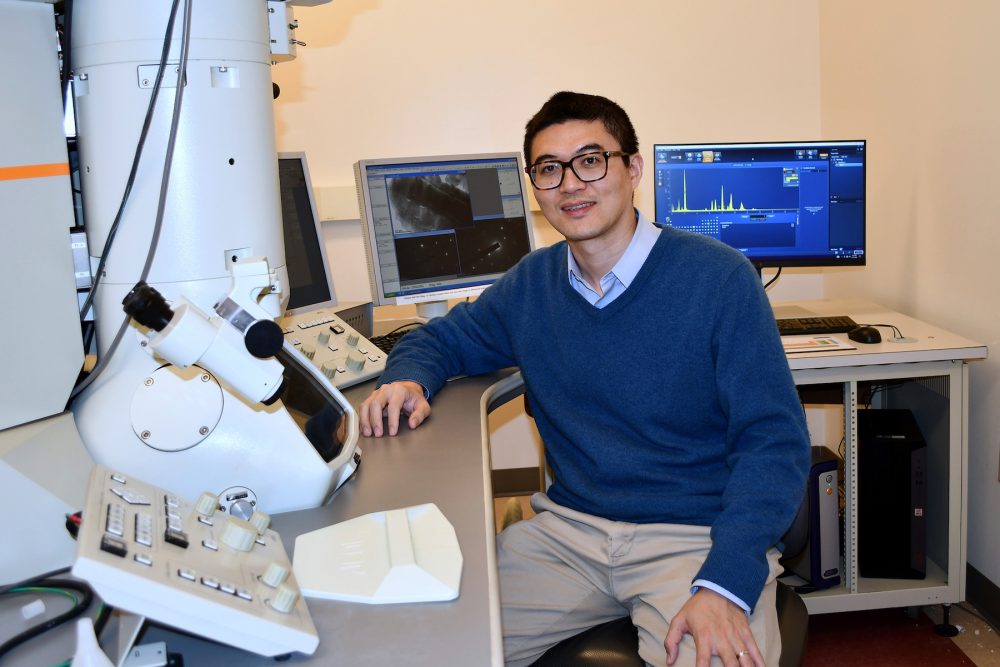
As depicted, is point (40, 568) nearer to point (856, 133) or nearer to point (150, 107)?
point (150, 107)

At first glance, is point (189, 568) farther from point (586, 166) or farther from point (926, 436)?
point (926, 436)

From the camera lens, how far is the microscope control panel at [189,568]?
0.74 metres

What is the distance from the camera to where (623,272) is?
1.59 m

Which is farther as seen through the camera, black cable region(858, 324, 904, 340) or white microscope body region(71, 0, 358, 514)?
black cable region(858, 324, 904, 340)

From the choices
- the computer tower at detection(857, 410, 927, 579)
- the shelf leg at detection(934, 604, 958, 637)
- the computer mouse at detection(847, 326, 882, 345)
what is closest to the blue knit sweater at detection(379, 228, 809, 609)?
the computer mouse at detection(847, 326, 882, 345)

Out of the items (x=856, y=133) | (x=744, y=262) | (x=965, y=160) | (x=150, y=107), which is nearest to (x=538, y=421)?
(x=744, y=262)

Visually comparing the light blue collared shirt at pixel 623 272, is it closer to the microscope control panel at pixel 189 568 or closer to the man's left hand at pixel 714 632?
the man's left hand at pixel 714 632

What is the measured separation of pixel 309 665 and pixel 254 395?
0.33 meters

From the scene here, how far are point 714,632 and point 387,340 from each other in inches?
46.8

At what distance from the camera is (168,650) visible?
876 mm

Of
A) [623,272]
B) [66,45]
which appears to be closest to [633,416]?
[623,272]

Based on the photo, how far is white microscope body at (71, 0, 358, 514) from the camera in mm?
1110

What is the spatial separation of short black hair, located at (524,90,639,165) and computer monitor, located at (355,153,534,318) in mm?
751

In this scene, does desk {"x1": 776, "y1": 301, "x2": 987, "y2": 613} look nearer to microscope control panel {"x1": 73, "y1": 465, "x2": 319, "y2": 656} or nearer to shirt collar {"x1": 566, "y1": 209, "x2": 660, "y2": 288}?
shirt collar {"x1": 566, "y1": 209, "x2": 660, "y2": 288}
